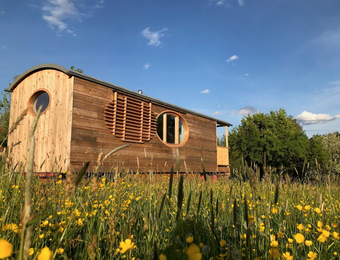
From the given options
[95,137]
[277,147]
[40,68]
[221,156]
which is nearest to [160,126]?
[95,137]

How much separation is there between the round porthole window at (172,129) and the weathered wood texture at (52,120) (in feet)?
12.2

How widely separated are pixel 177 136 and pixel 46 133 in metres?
5.04

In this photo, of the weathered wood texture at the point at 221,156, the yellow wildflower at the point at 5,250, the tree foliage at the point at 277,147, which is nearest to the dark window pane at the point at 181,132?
the weathered wood texture at the point at 221,156

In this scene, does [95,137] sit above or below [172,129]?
below

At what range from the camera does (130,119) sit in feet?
28.1

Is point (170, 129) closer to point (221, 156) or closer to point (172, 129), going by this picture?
point (172, 129)

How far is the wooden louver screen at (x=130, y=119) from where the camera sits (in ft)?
26.1

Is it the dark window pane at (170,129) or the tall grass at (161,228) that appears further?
the dark window pane at (170,129)

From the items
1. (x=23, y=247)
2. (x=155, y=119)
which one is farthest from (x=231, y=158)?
(x=23, y=247)

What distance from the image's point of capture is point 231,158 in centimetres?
2172

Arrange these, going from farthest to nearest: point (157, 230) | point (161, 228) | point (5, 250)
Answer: point (161, 228) < point (157, 230) < point (5, 250)

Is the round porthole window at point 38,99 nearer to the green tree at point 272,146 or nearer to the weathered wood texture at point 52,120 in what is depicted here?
the weathered wood texture at point 52,120

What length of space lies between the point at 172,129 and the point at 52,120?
4718mm

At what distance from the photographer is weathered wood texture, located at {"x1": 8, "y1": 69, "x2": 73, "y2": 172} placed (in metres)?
6.90
